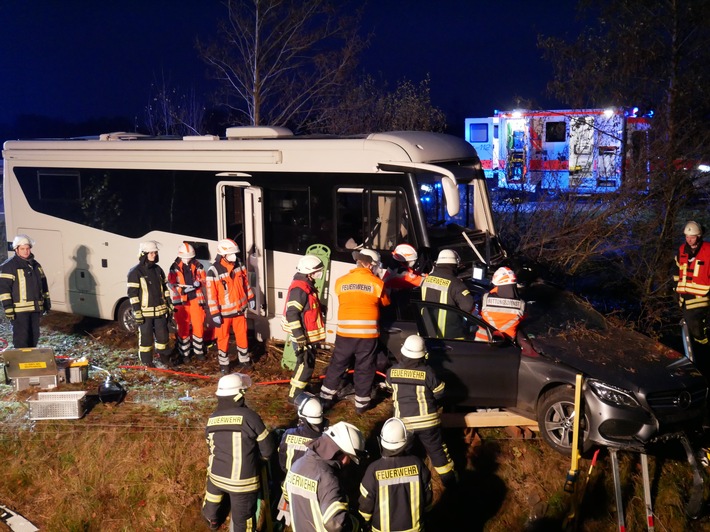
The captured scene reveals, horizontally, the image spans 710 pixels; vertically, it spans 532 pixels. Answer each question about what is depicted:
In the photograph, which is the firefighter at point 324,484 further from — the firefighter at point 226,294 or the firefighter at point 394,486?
the firefighter at point 226,294

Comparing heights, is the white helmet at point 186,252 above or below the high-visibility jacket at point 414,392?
above

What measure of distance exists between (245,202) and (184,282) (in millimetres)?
1332

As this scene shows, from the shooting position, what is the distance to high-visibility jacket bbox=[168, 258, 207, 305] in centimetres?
930

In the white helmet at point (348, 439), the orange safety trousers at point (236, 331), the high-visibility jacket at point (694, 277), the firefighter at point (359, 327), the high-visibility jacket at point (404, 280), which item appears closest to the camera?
the white helmet at point (348, 439)

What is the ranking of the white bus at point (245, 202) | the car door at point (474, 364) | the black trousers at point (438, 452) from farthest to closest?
the white bus at point (245, 202)
the car door at point (474, 364)
the black trousers at point (438, 452)

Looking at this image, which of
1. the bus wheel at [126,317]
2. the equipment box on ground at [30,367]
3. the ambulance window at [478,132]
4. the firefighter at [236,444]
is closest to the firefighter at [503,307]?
the firefighter at [236,444]

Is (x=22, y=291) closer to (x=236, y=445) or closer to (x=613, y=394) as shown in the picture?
(x=236, y=445)

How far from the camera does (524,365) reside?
7148mm

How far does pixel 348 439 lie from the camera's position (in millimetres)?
4758

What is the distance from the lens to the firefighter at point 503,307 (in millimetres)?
7324

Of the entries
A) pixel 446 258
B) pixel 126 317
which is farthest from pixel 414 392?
pixel 126 317

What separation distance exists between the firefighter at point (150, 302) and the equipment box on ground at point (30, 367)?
3.81 ft

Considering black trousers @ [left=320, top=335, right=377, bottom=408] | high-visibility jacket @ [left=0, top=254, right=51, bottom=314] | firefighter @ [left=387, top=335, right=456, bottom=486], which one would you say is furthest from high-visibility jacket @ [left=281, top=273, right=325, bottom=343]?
high-visibility jacket @ [left=0, top=254, right=51, bottom=314]

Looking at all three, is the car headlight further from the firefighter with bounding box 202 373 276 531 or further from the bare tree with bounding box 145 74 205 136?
the bare tree with bounding box 145 74 205 136
